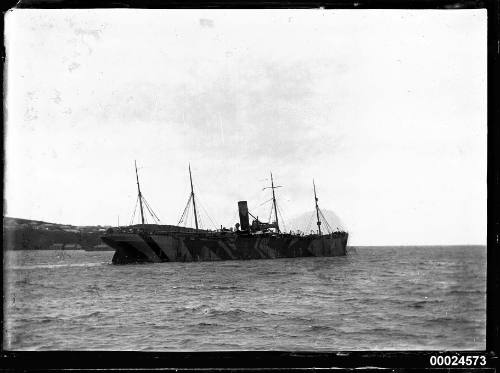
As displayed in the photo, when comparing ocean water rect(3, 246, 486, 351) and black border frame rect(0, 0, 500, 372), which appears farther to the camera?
ocean water rect(3, 246, 486, 351)

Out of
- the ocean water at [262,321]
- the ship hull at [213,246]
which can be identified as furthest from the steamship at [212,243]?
the ocean water at [262,321]
